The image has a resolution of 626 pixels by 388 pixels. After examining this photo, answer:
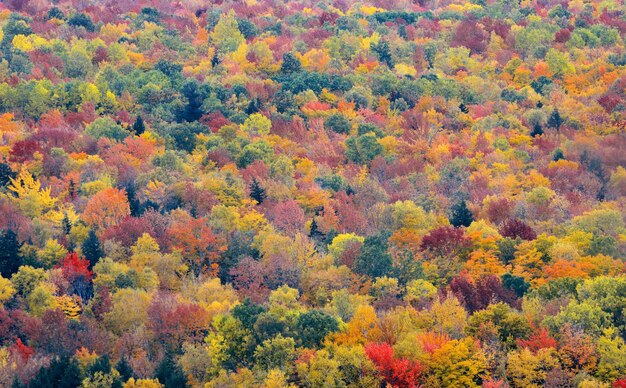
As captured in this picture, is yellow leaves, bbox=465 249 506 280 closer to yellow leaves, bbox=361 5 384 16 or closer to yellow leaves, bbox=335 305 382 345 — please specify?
yellow leaves, bbox=335 305 382 345

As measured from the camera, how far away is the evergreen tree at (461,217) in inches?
3290

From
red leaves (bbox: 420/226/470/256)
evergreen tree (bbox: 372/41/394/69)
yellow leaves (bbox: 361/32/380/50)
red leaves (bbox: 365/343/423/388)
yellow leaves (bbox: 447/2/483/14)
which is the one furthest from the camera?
yellow leaves (bbox: 447/2/483/14)

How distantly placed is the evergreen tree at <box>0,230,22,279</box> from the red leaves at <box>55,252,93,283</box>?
253 cm

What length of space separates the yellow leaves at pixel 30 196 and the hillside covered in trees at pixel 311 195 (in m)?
0.23

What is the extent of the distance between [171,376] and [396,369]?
11.3 m

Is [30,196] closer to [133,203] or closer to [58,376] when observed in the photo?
[133,203]

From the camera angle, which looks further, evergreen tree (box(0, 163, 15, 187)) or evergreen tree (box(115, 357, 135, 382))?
evergreen tree (box(0, 163, 15, 187))

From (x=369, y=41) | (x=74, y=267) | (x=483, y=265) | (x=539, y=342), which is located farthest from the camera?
(x=369, y=41)

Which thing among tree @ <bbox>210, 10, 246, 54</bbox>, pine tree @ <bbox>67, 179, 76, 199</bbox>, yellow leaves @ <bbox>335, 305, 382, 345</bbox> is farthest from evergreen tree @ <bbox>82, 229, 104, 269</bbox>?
tree @ <bbox>210, 10, 246, 54</bbox>

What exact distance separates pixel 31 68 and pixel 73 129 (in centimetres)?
1840

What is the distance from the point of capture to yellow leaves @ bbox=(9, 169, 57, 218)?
3214 inches

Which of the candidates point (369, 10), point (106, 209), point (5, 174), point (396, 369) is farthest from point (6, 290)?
point (369, 10)

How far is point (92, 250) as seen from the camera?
72.1m

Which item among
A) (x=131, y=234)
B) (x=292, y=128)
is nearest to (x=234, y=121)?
(x=292, y=128)
